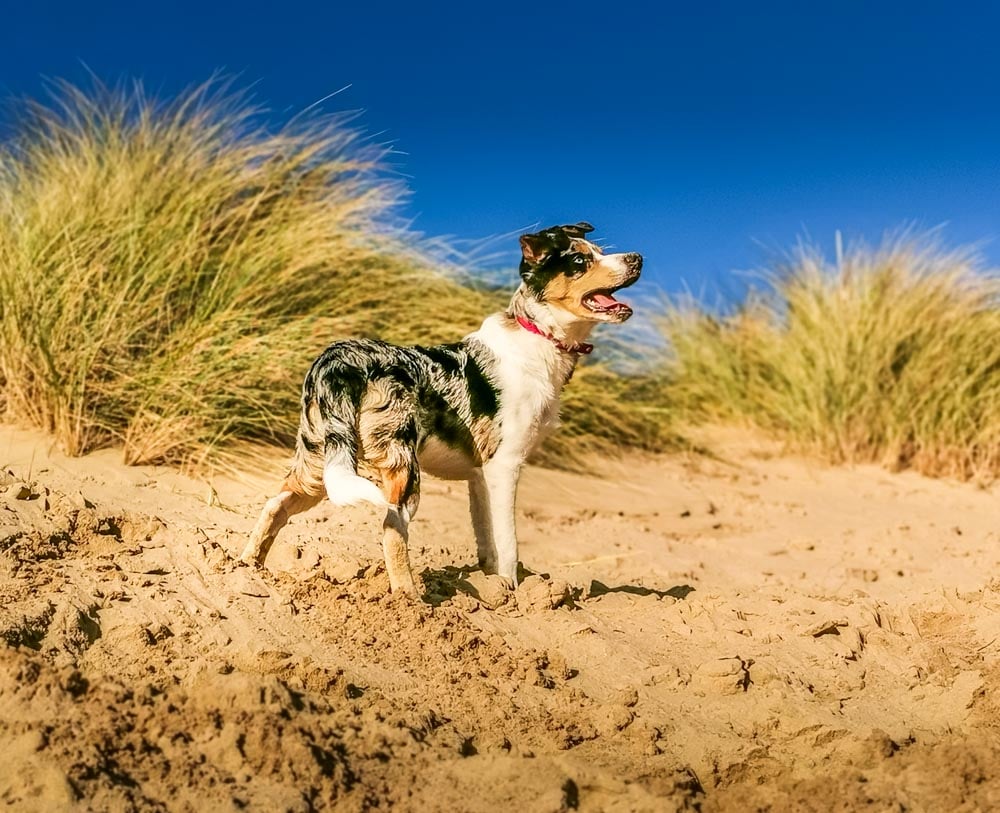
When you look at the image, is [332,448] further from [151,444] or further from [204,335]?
[204,335]

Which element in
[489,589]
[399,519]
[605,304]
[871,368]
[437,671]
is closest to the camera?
[437,671]

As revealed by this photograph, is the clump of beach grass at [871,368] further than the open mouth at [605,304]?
Yes

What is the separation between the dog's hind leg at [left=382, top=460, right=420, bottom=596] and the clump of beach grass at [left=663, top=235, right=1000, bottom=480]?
19.6ft

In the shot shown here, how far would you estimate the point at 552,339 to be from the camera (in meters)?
4.00

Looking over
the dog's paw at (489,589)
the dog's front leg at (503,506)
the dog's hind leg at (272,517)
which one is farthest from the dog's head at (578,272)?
the dog's hind leg at (272,517)

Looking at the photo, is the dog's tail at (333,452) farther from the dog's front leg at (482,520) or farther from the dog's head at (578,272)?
the dog's head at (578,272)

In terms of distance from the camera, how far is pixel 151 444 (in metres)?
5.20

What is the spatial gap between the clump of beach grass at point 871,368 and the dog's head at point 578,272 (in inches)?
214

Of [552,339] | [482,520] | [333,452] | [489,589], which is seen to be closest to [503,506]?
[482,520]

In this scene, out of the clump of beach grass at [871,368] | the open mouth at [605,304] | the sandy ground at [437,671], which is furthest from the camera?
the clump of beach grass at [871,368]

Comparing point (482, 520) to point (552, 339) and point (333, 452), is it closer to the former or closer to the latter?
point (552, 339)

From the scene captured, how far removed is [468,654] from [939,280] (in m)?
7.24

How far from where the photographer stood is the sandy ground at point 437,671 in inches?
110

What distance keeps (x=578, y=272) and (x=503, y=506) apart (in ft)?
2.89
